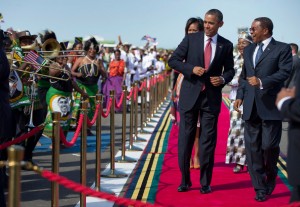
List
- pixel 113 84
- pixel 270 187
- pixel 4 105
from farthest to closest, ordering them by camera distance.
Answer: pixel 113 84
pixel 270 187
pixel 4 105

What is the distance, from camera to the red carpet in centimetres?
758

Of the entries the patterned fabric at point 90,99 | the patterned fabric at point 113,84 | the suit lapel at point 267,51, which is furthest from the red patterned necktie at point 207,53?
the patterned fabric at point 113,84

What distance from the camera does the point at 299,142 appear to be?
443cm

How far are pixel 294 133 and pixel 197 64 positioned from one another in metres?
3.60

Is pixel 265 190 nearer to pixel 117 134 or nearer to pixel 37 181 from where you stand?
pixel 37 181

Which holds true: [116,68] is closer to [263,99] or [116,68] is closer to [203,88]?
[203,88]

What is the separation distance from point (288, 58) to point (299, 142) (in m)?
3.38

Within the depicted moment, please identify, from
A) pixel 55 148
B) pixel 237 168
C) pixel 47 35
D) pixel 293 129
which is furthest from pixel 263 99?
pixel 47 35

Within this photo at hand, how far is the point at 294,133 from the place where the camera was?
14.6 ft

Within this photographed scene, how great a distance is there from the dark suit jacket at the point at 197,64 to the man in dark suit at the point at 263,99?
330 mm

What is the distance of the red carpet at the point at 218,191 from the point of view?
7578mm

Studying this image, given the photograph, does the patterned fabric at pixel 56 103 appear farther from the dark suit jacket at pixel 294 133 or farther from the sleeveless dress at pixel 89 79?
the dark suit jacket at pixel 294 133

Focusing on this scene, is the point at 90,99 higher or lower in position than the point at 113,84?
higher

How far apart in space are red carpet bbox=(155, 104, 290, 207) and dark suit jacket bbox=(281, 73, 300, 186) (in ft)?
9.99
